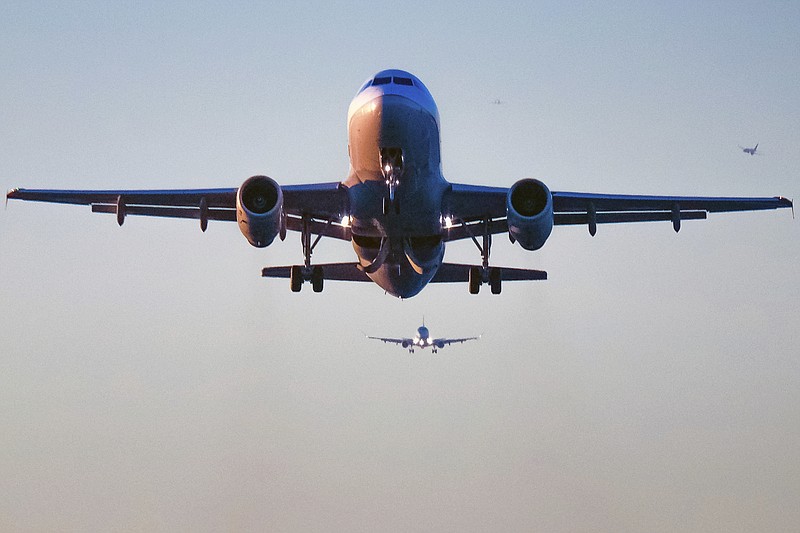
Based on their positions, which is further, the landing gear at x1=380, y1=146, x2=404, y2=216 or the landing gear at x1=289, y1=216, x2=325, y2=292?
the landing gear at x1=289, y1=216, x2=325, y2=292

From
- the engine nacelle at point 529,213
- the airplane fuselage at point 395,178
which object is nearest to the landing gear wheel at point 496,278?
the airplane fuselage at point 395,178

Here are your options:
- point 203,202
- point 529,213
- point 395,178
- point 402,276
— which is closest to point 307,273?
point 402,276

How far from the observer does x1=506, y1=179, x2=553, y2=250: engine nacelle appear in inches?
1176

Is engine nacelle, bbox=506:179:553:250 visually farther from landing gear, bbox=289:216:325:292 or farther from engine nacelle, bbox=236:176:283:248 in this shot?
landing gear, bbox=289:216:325:292

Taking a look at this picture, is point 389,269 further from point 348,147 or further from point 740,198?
point 740,198

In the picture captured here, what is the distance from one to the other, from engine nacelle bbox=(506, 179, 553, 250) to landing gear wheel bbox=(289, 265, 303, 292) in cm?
867

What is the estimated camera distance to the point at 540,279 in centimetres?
3741

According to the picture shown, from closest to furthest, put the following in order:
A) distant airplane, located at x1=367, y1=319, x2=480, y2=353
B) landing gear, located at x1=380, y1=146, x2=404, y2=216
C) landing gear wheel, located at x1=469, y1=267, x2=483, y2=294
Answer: landing gear, located at x1=380, y1=146, x2=404, y2=216, landing gear wheel, located at x1=469, y1=267, x2=483, y2=294, distant airplane, located at x1=367, y1=319, x2=480, y2=353

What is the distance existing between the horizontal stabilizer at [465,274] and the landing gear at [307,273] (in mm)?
4102

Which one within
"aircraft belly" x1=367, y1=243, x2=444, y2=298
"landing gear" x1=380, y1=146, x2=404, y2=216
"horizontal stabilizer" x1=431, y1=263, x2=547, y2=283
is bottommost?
"aircraft belly" x1=367, y1=243, x2=444, y2=298

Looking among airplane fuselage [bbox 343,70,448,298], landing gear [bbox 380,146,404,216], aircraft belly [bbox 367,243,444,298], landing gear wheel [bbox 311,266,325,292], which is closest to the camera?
airplane fuselage [bbox 343,70,448,298]

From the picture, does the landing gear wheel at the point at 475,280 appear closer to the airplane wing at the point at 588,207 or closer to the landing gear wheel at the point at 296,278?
the airplane wing at the point at 588,207

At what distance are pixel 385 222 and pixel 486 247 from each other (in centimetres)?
476

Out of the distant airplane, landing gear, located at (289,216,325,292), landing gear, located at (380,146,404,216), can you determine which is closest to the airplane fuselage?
landing gear, located at (380,146,404,216)
